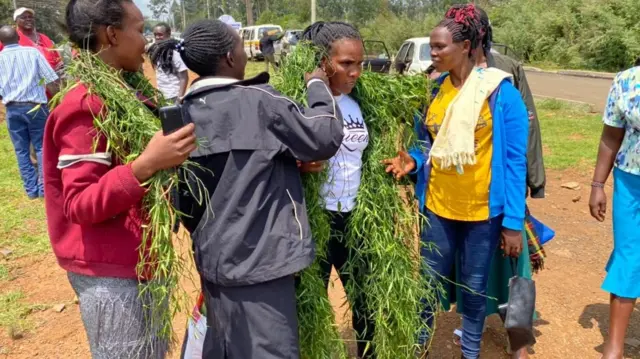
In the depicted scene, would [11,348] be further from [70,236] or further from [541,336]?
[541,336]

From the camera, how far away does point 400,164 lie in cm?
236

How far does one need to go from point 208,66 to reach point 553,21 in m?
27.8

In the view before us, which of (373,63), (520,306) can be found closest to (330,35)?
(373,63)

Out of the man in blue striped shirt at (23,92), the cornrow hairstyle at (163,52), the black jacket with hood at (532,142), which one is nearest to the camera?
the cornrow hairstyle at (163,52)

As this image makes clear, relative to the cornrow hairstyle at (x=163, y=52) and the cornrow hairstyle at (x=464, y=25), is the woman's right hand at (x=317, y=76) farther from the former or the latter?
the cornrow hairstyle at (x=464, y=25)

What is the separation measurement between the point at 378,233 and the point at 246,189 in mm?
816

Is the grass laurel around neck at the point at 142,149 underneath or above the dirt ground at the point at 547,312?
above

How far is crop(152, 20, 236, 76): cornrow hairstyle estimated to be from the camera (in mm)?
1689

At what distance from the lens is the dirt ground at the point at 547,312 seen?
3.07 meters

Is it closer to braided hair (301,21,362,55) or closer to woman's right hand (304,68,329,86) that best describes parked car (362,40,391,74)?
braided hair (301,21,362,55)

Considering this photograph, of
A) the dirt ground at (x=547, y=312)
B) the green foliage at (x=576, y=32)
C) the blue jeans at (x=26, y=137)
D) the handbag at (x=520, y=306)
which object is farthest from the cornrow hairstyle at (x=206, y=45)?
the green foliage at (x=576, y=32)

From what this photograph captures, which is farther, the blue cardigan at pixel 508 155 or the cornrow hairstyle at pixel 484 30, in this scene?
the cornrow hairstyle at pixel 484 30

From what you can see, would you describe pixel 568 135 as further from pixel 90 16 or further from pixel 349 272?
pixel 90 16

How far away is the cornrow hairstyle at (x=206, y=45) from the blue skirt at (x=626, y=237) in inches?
85.3
